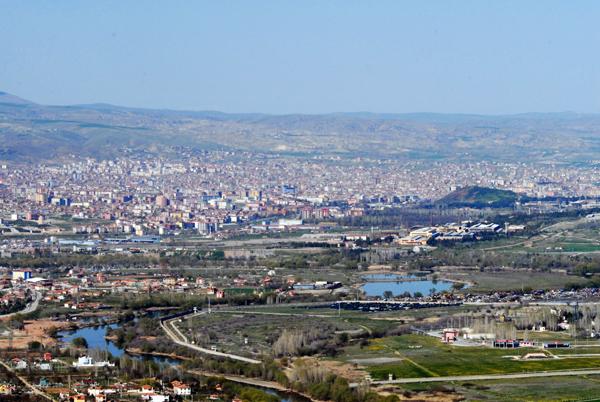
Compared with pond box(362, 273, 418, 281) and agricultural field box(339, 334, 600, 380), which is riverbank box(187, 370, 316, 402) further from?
pond box(362, 273, 418, 281)

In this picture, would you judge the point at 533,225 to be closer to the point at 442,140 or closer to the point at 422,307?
the point at 422,307

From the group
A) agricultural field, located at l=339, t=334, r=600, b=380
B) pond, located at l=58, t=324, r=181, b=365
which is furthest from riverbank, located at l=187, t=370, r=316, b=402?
pond, located at l=58, t=324, r=181, b=365

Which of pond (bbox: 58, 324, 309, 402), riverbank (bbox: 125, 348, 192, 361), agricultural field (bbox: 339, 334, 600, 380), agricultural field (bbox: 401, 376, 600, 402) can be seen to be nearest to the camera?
agricultural field (bbox: 401, 376, 600, 402)

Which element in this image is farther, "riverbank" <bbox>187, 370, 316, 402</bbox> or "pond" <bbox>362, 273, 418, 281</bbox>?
"pond" <bbox>362, 273, 418, 281</bbox>

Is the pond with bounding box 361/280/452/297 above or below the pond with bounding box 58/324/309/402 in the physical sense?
below

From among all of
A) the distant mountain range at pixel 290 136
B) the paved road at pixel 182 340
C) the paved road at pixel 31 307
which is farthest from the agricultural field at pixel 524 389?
the distant mountain range at pixel 290 136

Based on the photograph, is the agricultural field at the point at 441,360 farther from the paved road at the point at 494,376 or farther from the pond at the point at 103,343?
the pond at the point at 103,343

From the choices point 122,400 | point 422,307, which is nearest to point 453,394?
point 122,400
